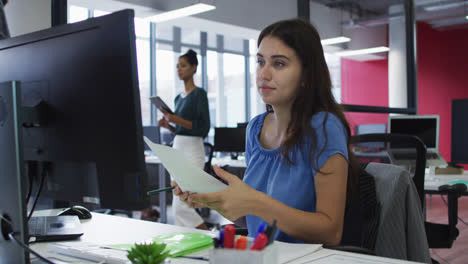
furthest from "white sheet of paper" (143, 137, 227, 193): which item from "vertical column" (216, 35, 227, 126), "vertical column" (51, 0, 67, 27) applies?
"vertical column" (216, 35, 227, 126)

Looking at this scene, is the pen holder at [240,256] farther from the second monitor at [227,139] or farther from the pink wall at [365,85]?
the pink wall at [365,85]

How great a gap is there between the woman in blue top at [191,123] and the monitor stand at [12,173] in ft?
8.79

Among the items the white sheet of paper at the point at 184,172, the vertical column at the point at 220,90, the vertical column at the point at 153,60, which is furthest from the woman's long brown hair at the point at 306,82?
the vertical column at the point at 220,90

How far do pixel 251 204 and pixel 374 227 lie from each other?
15.0 inches

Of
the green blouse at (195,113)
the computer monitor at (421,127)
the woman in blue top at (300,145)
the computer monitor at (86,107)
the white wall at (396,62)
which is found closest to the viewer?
the computer monitor at (86,107)

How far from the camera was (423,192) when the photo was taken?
1.62m

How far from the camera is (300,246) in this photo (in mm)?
1004

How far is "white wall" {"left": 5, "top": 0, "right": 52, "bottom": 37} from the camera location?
194cm

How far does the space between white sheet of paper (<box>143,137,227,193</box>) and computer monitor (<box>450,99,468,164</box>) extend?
2372 millimetres

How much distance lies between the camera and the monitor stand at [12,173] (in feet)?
2.53

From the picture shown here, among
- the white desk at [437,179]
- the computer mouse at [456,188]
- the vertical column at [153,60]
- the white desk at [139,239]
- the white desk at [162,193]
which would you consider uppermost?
the vertical column at [153,60]

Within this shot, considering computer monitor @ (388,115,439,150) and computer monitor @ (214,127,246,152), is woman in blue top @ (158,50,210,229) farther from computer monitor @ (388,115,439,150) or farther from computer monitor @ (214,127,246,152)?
computer monitor @ (388,115,439,150)

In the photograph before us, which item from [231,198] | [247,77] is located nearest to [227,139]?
[231,198]

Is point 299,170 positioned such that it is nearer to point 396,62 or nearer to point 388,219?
point 388,219
